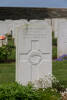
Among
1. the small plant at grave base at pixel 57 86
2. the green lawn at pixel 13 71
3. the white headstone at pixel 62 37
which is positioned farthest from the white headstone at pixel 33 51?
the white headstone at pixel 62 37

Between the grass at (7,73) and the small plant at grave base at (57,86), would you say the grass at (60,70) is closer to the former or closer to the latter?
the small plant at grave base at (57,86)

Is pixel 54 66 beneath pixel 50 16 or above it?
beneath

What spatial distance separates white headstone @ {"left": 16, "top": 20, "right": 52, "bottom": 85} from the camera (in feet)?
21.0

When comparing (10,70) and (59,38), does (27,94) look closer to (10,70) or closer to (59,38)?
(10,70)

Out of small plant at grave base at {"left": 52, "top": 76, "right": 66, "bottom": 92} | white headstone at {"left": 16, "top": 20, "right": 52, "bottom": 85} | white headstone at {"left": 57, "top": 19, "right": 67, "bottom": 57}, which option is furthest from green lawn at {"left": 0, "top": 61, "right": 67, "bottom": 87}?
white headstone at {"left": 16, "top": 20, "right": 52, "bottom": 85}

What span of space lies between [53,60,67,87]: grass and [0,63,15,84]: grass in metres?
1.29

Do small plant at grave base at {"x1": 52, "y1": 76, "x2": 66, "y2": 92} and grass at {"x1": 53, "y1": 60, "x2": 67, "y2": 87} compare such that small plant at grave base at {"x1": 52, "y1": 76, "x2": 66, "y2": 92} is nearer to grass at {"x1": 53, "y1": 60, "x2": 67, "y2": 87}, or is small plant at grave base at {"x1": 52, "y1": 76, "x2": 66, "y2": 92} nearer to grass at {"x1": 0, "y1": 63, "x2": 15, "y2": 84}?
grass at {"x1": 53, "y1": 60, "x2": 67, "y2": 87}

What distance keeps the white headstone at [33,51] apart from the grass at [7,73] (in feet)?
5.01

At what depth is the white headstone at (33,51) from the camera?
6402mm

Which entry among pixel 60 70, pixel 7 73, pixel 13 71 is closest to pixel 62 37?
pixel 60 70

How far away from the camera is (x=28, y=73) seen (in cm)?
660

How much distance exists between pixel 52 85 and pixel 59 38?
16.6ft

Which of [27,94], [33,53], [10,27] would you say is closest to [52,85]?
[33,53]

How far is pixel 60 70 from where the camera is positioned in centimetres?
961
